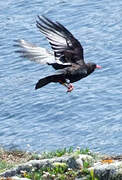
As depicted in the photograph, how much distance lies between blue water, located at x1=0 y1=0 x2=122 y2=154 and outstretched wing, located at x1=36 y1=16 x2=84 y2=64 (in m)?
4.90

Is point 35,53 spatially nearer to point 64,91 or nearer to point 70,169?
point 70,169

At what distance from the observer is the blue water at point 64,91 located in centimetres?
1861

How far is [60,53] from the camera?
505 inches

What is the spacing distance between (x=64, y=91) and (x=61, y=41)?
8.74 metres

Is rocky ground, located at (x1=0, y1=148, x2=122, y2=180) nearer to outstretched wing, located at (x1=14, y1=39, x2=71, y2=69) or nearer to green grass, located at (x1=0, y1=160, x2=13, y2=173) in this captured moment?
green grass, located at (x1=0, y1=160, x2=13, y2=173)

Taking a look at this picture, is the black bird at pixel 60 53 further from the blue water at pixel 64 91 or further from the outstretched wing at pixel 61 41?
the blue water at pixel 64 91

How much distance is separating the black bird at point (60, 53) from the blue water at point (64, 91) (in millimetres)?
4850

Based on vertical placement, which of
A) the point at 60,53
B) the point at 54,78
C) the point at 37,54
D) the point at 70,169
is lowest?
the point at 70,169

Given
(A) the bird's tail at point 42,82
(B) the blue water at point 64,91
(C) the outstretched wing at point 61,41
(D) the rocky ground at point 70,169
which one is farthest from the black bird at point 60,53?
(B) the blue water at point 64,91

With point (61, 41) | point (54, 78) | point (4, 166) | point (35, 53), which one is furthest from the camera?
point (4, 166)

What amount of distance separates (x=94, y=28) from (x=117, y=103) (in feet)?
18.4

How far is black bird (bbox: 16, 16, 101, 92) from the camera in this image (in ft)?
41.3

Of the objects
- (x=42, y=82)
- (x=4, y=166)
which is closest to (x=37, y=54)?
(x=42, y=82)

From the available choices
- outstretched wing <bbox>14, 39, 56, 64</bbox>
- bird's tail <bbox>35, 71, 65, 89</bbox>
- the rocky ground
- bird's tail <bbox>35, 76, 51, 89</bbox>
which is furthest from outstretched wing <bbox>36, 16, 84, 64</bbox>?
the rocky ground
